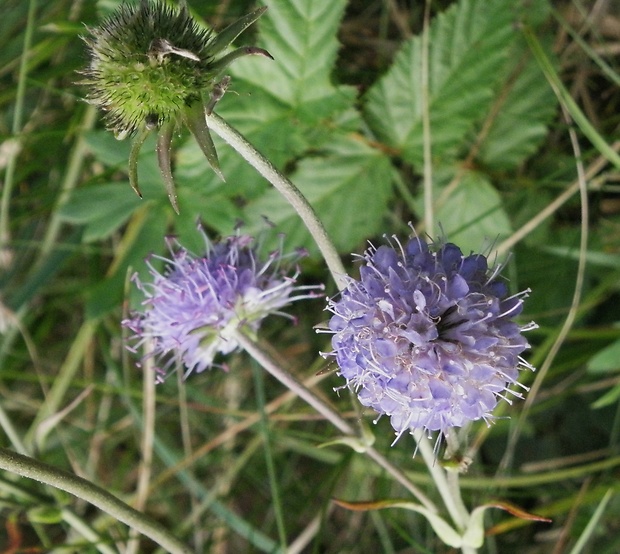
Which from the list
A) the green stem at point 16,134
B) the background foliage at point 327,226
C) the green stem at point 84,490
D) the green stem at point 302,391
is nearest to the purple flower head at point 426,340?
the green stem at point 302,391

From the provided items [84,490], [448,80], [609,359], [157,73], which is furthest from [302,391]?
[448,80]

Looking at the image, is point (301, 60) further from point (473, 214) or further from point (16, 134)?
point (16, 134)

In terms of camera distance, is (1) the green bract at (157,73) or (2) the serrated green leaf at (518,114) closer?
(1) the green bract at (157,73)

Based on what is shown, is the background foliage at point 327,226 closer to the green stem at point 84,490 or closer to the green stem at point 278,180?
the green stem at point 84,490

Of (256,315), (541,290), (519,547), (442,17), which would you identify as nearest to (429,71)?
(442,17)

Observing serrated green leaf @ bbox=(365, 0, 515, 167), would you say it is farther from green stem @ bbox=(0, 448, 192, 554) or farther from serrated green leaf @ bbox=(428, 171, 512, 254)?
green stem @ bbox=(0, 448, 192, 554)

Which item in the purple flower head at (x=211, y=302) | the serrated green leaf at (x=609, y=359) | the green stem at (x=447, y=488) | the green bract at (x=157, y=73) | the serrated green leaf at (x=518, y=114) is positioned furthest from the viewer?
the serrated green leaf at (x=518, y=114)

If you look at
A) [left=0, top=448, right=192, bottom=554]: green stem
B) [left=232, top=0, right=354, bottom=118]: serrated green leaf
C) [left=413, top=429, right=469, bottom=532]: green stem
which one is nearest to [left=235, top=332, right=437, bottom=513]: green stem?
[left=413, top=429, right=469, bottom=532]: green stem
